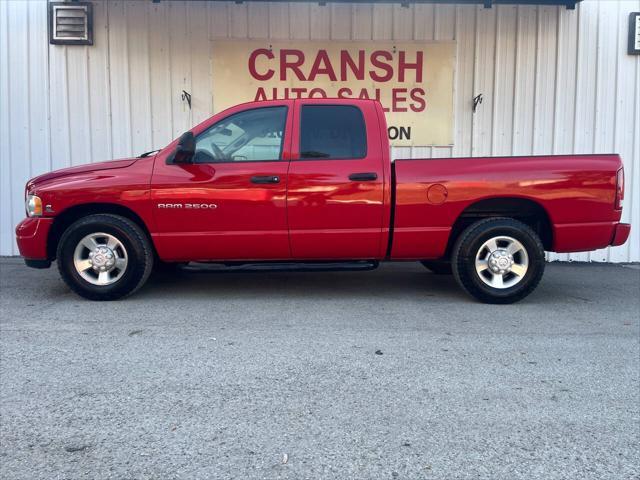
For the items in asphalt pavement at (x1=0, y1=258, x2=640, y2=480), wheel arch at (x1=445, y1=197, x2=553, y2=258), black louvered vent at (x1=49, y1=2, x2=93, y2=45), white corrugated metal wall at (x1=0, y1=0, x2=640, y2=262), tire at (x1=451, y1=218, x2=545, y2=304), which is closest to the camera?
asphalt pavement at (x1=0, y1=258, x2=640, y2=480)

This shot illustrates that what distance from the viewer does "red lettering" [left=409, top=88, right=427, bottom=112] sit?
8.99 metres

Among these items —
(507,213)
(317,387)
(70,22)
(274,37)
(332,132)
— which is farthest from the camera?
(274,37)

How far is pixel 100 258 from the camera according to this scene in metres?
5.84

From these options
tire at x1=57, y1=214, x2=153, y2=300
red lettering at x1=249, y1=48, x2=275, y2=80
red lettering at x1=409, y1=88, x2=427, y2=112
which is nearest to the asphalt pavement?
tire at x1=57, y1=214, x2=153, y2=300

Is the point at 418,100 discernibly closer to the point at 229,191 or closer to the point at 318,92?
the point at 318,92

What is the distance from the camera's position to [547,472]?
2.72 meters

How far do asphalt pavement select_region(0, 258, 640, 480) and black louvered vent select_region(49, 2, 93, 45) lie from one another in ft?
13.8

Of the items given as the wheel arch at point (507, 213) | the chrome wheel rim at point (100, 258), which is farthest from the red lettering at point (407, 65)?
Answer: the chrome wheel rim at point (100, 258)

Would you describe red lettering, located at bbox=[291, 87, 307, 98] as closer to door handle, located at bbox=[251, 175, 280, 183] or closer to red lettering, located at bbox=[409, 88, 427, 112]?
red lettering, located at bbox=[409, 88, 427, 112]

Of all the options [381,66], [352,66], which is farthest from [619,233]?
[352,66]

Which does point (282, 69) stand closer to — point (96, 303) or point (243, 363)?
point (96, 303)

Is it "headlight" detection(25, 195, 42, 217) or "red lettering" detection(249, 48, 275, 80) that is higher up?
"red lettering" detection(249, 48, 275, 80)

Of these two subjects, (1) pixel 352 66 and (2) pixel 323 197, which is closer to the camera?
(2) pixel 323 197

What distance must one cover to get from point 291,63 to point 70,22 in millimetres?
3144
